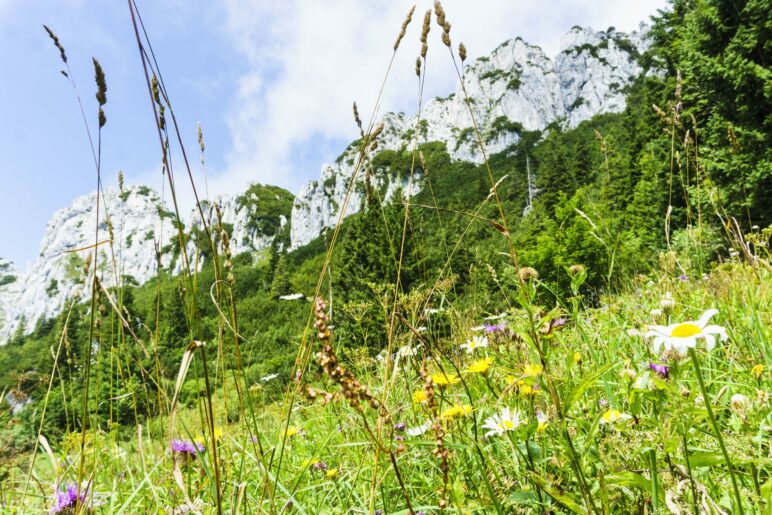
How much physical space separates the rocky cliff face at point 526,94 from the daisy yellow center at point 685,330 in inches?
3362

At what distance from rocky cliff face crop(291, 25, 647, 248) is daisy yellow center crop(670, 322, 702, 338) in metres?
85.4

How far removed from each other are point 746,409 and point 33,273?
153 metres

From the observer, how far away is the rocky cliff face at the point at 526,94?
8988cm

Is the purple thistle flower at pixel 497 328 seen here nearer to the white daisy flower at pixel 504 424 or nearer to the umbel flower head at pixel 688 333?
the white daisy flower at pixel 504 424

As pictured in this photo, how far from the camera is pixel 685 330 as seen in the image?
630 millimetres

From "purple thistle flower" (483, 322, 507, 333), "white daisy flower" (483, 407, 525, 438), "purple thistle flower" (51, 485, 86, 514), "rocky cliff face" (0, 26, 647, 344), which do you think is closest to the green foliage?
"rocky cliff face" (0, 26, 647, 344)

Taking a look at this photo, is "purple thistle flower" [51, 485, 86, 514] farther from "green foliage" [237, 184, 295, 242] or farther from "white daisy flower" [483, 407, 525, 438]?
"green foliage" [237, 184, 295, 242]

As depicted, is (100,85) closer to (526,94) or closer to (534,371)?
(534,371)

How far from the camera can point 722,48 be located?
991cm

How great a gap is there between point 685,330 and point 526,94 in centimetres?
10979

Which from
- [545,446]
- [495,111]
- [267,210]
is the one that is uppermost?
[495,111]

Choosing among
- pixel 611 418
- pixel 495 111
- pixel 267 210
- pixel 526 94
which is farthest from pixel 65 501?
pixel 526 94

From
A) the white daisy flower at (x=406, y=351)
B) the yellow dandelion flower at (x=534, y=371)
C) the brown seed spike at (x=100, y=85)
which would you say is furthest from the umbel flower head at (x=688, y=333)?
the brown seed spike at (x=100, y=85)

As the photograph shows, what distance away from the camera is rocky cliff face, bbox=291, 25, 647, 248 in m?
89.9
